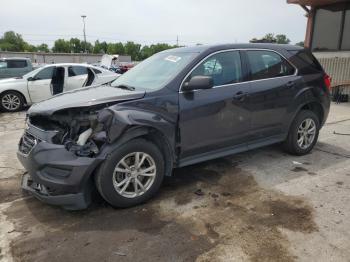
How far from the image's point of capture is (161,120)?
12.1 ft

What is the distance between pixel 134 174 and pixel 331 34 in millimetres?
12222

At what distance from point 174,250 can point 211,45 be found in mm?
2701

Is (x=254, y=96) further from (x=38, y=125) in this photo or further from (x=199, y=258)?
(x=38, y=125)

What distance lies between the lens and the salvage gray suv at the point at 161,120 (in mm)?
3357

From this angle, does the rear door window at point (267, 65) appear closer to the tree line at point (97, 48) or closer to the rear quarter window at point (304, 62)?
the rear quarter window at point (304, 62)

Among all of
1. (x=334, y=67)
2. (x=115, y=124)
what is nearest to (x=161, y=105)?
(x=115, y=124)

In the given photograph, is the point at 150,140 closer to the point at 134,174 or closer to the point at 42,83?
the point at 134,174

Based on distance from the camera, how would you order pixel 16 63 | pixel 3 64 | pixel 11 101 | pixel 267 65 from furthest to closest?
1. pixel 16 63
2. pixel 3 64
3. pixel 11 101
4. pixel 267 65

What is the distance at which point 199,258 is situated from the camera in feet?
9.16

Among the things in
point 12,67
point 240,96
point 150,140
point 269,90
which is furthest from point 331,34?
point 12,67

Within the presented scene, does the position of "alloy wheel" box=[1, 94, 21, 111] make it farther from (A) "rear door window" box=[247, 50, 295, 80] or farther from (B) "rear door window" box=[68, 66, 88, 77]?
(A) "rear door window" box=[247, 50, 295, 80]

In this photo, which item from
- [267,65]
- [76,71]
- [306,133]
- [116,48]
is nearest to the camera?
[267,65]

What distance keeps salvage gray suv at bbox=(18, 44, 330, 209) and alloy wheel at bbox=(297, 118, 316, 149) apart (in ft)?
0.21

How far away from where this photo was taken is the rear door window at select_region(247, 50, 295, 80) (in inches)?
181
